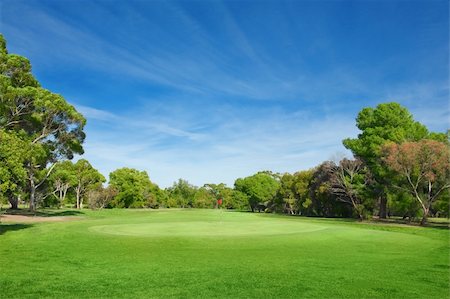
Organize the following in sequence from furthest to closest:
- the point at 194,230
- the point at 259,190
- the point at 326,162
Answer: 1. the point at 259,190
2. the point at 326,162
3. the point at 194,230

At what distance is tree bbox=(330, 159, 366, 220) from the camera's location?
47150 mm

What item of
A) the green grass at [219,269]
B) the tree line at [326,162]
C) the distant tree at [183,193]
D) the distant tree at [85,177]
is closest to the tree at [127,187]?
the distant tree at [85,177]

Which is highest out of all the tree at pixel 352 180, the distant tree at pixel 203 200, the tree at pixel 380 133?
the tree at pixel 380 133

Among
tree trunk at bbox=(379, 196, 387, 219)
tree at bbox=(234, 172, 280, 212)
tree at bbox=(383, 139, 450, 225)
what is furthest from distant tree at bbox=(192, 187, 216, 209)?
tree at bbox=(383, 139, 450, 225)

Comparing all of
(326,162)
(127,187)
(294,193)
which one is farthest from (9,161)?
(127,187)

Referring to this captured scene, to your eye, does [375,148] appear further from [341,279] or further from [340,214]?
[341,279]

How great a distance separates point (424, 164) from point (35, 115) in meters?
38.1

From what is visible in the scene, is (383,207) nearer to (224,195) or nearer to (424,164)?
(424,164)

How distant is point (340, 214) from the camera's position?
6031cm

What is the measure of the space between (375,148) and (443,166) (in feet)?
45.2

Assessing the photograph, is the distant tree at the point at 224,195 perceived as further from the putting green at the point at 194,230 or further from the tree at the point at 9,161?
the tree at the point at 9,161

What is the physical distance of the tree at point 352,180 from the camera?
155 ft

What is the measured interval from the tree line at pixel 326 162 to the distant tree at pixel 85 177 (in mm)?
300

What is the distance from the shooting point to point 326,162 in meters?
52.8
